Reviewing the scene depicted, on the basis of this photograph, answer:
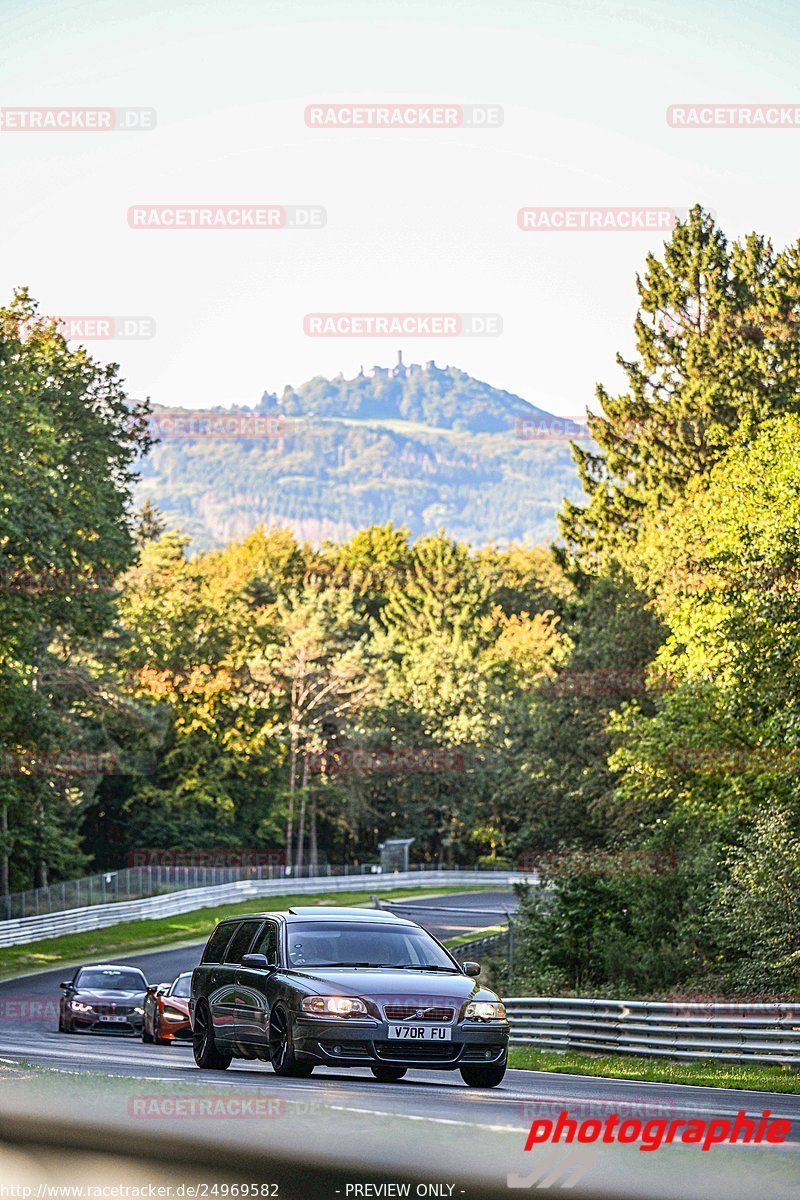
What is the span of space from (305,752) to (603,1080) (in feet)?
253

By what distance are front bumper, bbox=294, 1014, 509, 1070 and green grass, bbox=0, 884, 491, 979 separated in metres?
37.8

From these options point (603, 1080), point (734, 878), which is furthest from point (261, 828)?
point (603, 1080)

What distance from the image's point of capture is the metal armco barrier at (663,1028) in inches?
809

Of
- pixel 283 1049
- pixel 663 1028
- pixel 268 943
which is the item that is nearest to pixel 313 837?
pixel 663 1028

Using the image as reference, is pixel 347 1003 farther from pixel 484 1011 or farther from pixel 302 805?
Result: pixel 302 805

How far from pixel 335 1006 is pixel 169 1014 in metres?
10.9

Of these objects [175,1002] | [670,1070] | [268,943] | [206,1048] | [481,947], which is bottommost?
[481,947]

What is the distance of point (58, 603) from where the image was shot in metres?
44.5

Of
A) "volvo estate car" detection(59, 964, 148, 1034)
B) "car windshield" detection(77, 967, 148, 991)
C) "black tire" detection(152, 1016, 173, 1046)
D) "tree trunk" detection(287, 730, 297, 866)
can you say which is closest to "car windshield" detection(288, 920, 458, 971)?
"black tire" detection(152, 1016, 173, 1046)

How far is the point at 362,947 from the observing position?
47.8 feet

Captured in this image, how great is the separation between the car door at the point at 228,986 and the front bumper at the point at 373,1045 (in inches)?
64.0

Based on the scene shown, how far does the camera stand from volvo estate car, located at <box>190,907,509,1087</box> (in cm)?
1315

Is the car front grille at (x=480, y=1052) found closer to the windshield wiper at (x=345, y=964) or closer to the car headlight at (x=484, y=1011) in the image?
the car headlight at (x=484, y=1011)

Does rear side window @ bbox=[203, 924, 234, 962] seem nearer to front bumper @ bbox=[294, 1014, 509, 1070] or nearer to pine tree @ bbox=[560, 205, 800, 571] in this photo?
front bumper @ bbox=[294, 1014, 509, 1070]
